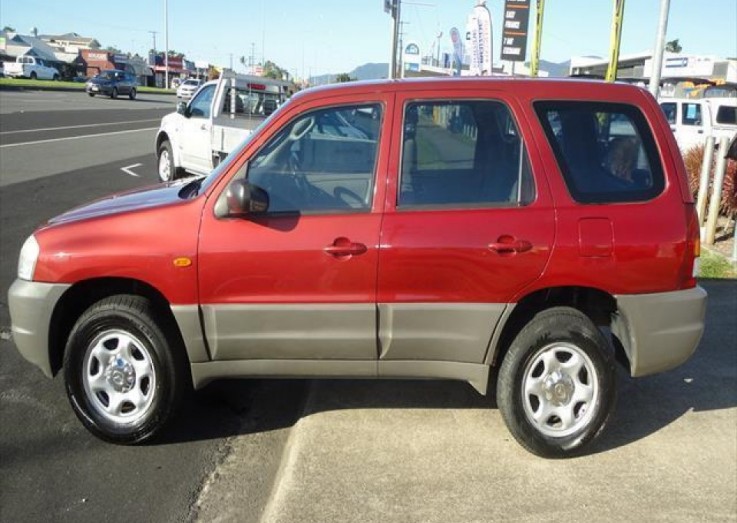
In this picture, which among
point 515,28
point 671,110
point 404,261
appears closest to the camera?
point 404,261

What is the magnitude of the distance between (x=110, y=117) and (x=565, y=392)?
29.4 m

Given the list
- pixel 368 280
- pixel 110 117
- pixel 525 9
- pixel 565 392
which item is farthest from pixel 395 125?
pixel 110 117

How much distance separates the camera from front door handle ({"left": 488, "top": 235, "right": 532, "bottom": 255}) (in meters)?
A: 3.60

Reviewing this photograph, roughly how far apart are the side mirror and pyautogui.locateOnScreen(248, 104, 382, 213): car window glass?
0.44 feet

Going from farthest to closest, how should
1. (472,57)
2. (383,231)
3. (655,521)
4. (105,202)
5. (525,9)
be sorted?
(472,57)
(525,9)
(105,202)
(383,231)
(655,521)

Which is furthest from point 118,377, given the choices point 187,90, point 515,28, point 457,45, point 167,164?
point 187,90

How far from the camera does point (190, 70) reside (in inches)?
4833

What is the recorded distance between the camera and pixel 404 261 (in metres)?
3.60

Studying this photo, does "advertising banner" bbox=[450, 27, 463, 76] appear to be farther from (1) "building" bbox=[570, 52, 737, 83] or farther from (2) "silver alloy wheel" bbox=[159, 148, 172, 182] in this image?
(2) "silver alloy wheel" bbox=[159, 148, 172, 182]

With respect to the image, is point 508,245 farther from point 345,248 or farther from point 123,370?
point 123,370

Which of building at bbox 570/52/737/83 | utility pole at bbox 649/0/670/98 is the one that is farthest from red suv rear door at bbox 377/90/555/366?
building at bbox 570/52/737/83

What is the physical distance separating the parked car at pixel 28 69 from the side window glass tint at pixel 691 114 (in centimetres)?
5935

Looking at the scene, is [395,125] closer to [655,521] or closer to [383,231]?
[383,231]

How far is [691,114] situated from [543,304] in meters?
17.3
